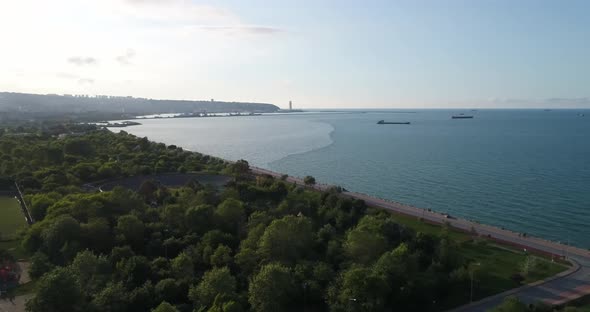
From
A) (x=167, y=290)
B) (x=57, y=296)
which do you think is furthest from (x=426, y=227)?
(x=57, y=296)

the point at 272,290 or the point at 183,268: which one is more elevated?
the point at 272,290

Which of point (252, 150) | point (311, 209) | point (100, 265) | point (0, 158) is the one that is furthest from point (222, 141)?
point (100, 265)

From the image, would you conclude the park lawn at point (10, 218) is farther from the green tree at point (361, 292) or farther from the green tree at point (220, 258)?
the green tree at point (361, 292)

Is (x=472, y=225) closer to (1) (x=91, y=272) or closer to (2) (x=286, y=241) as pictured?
(2) (x=286, y=241)

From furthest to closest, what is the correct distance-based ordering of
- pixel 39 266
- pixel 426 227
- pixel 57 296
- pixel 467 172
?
pixel 467 172
pixel 426 227
pixel 39 266
pixel 57 296

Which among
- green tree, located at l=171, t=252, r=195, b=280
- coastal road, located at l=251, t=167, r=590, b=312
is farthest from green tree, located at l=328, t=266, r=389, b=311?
A: green tree, located at l=171, t=252, r=195, b=280

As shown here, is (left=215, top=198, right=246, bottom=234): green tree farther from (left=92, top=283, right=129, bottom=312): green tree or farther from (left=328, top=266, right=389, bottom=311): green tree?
(left=328, top=266, right=389, bottom=311): green tree

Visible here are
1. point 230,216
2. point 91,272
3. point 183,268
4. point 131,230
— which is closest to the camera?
point 91,272
